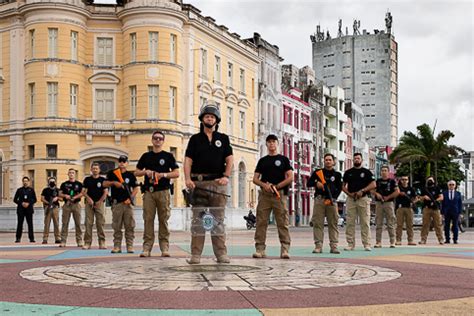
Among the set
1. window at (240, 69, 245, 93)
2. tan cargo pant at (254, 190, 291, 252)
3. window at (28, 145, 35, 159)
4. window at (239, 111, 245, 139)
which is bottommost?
tan cargo pant at (254, 190, 291, 252)

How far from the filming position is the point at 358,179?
16.0m

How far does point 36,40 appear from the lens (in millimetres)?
41344

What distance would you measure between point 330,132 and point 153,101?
41.5 m

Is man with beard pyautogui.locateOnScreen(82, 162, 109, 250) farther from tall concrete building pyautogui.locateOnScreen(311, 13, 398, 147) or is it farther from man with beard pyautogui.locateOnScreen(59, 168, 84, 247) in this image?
tall concrete building pyautogui.locateOnScreen(311, 13, 398, 147)

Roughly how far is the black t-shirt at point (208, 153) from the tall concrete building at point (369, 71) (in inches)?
4386

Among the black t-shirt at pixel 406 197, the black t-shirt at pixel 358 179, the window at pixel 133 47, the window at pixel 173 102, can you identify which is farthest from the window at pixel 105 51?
the black t-shirt at pixel 358 179

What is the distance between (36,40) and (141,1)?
6219 millimetres

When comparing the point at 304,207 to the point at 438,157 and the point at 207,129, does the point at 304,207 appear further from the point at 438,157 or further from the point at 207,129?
the point at 207,129

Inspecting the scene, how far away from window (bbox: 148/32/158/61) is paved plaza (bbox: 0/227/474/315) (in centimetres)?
3207

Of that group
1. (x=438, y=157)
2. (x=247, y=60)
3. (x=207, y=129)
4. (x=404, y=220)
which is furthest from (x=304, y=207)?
(x=207, y=129)

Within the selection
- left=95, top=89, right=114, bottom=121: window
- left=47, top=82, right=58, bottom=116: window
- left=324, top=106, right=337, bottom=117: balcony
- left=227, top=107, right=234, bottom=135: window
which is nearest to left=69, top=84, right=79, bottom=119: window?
left=47, top=82, right=58, bottom=116: window

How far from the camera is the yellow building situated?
4122 centimetres

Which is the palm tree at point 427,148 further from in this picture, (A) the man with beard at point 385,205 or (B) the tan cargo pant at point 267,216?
(B) the tan cargo pant at point 267,216

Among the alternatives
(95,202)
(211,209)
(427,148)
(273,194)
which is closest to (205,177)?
(211,209)
